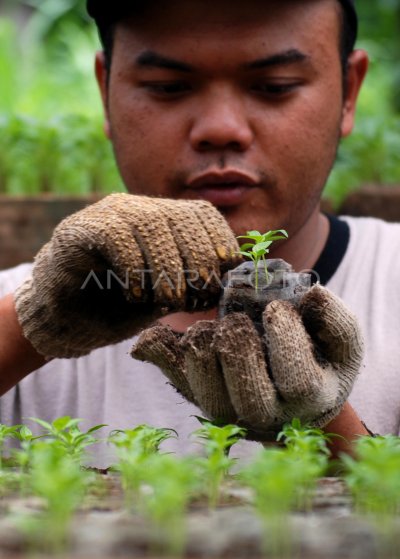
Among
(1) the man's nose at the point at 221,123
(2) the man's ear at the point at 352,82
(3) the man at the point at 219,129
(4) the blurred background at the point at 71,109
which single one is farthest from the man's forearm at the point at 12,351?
(4) the blurred background at the point at 71,109

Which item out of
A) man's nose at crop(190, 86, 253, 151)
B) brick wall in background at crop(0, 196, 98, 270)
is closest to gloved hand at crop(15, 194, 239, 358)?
man's nose at crop(190, 86, 253, 151)

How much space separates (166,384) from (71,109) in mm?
4019

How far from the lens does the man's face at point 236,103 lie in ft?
7.75

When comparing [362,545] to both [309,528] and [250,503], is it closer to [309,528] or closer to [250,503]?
[309,528]

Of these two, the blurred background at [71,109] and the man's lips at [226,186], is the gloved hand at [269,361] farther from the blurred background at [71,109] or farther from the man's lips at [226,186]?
the blurred background at [71,109]

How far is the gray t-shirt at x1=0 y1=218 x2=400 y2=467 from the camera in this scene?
2.51 metres

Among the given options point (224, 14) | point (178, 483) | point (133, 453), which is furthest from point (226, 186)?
point (178, 483)

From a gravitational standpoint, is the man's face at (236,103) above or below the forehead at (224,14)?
below

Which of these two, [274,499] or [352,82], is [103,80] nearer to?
→ [352,82]

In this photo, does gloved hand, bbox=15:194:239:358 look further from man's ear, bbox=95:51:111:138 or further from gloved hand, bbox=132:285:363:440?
man's ear, bbox=95:51:111:138

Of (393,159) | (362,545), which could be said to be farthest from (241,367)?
(393,159)

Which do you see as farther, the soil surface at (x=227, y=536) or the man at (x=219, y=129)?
the man at (x=219, y=129)

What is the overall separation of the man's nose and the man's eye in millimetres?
79

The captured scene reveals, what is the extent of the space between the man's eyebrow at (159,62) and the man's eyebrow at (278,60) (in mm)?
160
